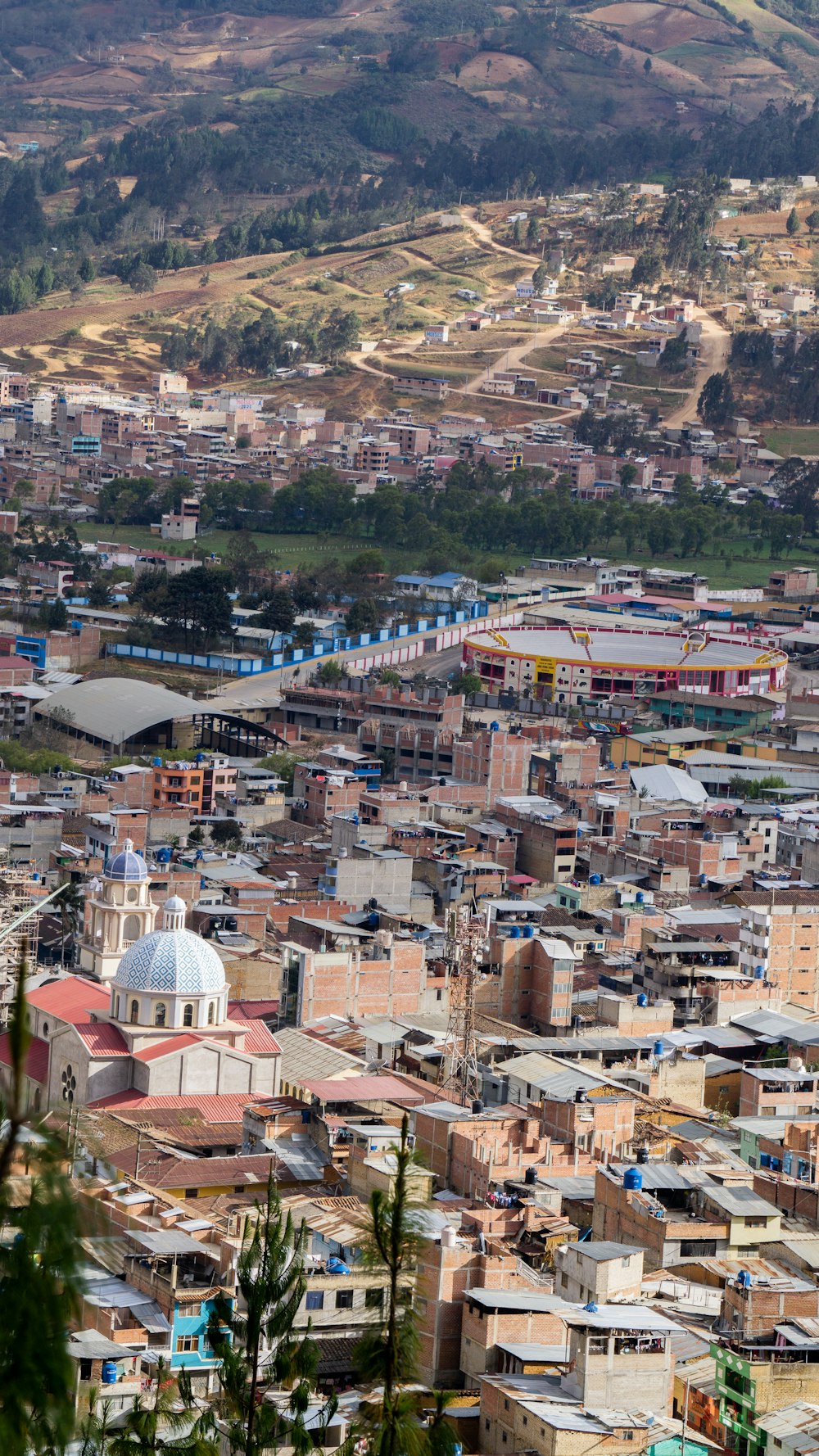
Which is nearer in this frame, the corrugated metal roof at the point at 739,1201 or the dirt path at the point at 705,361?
the corrugated metal roof at the point at 739,1201

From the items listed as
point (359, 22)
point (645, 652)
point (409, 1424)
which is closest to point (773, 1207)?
point (409, 1424)

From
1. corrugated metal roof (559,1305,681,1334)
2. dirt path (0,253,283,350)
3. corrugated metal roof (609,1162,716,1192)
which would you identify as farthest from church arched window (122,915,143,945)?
dirt path (0,253,283,350)

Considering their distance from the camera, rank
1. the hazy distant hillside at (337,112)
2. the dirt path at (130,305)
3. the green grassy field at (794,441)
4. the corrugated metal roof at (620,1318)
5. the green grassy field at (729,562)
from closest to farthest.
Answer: the corrugated metal roof at (620,1318) → the green grassy field at (729,562) → the green grassy field at (794,441) → the dirt path at (130,305) → the hazy distant hillside at (337,112)

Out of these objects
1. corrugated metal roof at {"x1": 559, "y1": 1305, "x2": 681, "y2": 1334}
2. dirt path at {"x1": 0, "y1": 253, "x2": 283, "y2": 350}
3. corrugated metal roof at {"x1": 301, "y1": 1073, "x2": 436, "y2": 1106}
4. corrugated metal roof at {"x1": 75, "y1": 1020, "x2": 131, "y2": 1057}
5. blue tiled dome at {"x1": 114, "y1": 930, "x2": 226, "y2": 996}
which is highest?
corrugated metal roof at {"x1": 559, "y1": 1305, "x2": 681, "y2": 1334}

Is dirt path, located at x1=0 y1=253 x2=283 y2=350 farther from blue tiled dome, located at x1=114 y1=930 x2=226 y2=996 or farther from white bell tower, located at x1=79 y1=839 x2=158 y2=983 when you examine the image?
blue tiled dome, located at x1=114 y1=930 x2=226 y2=996

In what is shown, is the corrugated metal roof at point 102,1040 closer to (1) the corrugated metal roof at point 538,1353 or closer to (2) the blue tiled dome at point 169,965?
(2) the blue tiled dome at point 169,965

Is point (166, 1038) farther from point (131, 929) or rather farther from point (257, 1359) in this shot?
point (257, 1359)

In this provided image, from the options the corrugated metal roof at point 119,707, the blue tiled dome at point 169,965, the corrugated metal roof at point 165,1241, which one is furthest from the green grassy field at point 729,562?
the corrugated metal roof at point 165,1241
